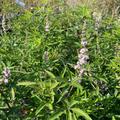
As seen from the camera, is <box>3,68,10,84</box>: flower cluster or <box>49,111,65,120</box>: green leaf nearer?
<box>49,111,65,120</box>: green leaf

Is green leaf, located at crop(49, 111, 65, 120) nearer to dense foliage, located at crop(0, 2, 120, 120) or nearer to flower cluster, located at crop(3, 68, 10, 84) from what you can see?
dense foliage, located at crop(0, 2, 120, 120)

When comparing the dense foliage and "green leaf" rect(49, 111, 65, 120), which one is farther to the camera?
the dense foliage

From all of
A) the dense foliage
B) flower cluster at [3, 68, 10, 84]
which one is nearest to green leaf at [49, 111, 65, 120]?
the dense foliage

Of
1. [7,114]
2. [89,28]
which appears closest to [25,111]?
[7,114]

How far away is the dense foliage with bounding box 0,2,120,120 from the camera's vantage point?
2.52 meters

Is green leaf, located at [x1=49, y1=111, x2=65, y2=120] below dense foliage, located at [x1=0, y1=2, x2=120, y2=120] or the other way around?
below

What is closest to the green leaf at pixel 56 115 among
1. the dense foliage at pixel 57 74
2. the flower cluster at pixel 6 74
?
the dense foliage at pixel 57 74

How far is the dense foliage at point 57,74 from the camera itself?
2.52m

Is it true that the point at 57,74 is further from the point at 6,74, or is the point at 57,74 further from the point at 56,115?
the point at 56,115

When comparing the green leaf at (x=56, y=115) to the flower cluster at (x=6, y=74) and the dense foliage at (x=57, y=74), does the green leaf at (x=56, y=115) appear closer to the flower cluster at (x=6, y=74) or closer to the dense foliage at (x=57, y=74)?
the dense foliage at (x=57, y=74)

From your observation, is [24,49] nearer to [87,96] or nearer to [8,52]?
[8,52]

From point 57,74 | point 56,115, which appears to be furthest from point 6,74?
point 57,74

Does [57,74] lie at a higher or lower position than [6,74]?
lower

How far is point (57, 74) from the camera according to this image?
367cm
